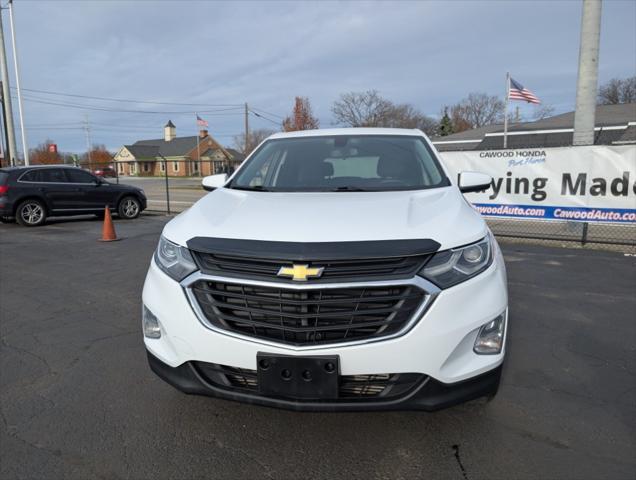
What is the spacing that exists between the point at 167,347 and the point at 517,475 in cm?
190

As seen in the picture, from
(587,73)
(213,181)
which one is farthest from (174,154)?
(213,181)

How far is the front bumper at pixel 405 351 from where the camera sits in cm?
212

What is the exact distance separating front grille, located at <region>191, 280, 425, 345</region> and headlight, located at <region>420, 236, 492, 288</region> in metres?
0.13

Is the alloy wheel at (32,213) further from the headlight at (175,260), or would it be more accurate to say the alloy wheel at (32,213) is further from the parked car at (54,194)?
the headlight at (175,260)

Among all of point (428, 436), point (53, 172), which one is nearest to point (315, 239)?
point (428, 436)

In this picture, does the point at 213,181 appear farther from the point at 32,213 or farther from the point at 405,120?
the point at 405,120

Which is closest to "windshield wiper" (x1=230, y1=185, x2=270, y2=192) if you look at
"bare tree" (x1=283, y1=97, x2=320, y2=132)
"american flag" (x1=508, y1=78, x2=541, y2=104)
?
"american flag" (x1=508, y1=78, x2=541, y2=104)

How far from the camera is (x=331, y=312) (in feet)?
7.06

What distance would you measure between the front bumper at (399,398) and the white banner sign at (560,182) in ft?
22.1

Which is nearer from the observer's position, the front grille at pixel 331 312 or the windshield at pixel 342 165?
the front grille at pixel 331 312

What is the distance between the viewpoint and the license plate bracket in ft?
6.96

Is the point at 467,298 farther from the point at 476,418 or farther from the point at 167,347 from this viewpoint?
the point at 167,347

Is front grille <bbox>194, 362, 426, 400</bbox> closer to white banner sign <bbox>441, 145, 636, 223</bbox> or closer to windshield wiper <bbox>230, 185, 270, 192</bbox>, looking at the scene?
windshield wiper <bbox>230, 185, 270, 192</bbox>

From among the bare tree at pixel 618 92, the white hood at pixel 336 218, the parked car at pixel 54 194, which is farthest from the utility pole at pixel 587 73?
the bare tree at pixel 618 92
